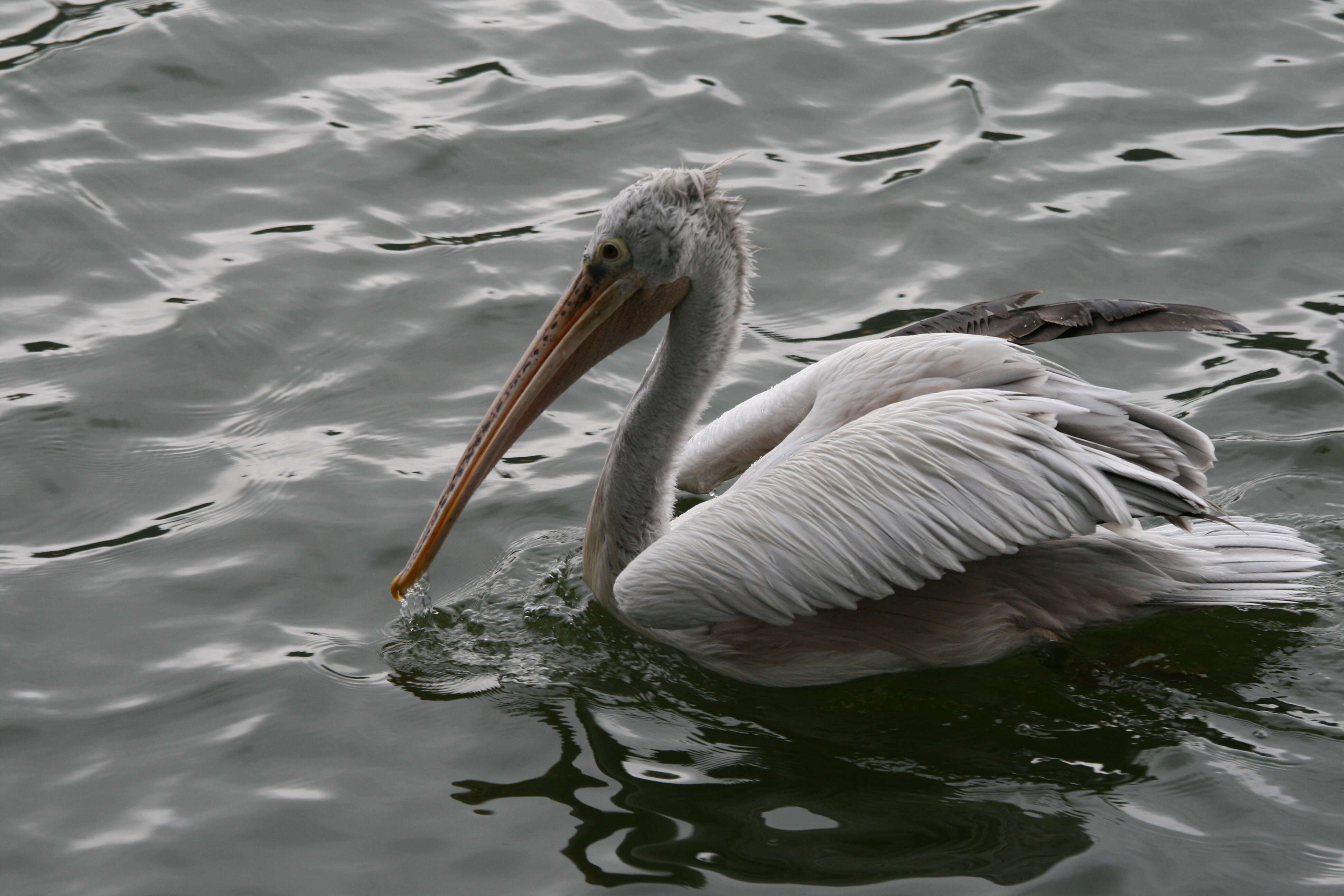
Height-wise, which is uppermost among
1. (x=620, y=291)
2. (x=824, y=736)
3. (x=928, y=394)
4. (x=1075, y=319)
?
(x=620, y=291)

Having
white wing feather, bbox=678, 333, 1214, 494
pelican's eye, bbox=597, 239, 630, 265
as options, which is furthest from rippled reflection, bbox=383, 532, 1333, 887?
pelican's eye, bbox=597, 239, 630, 265

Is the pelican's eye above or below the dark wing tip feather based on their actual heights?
above

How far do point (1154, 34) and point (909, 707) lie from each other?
4.65m

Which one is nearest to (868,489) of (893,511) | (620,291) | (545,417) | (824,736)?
(893,511)

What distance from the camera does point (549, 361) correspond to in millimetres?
4195

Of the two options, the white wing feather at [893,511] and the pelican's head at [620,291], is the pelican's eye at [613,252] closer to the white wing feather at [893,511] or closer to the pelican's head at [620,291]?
the pelican's head at [620,291]

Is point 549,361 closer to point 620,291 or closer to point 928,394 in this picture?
point 620,291

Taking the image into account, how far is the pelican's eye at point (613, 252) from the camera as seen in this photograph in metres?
4.05

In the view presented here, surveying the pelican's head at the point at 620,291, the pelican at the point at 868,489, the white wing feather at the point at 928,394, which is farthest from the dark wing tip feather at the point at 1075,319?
the pelican's head at the point at 620,291

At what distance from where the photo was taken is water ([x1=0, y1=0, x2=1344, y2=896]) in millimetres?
3570

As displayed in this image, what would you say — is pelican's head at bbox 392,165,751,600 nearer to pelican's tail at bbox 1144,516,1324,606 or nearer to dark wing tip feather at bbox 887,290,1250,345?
dark wing tip feather at bbox 887,290,1250,345

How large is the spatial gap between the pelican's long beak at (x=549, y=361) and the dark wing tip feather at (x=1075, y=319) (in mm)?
805

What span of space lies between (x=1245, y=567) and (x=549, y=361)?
1.93 meters

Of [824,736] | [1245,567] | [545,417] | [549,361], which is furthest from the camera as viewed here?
[545,417]
